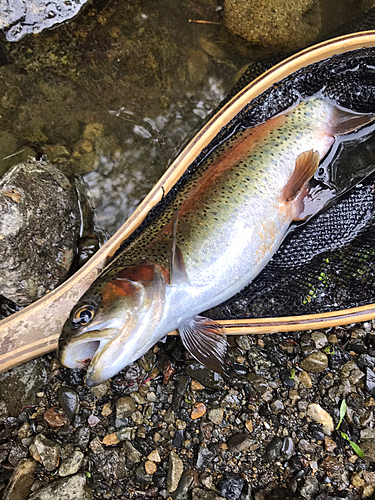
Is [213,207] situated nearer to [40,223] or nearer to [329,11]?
[40,223]

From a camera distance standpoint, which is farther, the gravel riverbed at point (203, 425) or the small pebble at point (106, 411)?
the small pebble at point (106, 411)

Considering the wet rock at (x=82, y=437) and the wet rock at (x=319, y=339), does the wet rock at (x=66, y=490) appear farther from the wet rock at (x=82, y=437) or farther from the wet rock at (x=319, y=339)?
the wet rock at (x=319, y=339)

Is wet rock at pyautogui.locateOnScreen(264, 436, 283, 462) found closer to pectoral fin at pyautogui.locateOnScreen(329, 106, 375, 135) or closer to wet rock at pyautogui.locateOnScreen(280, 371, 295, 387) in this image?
wet rock at pyautogui.locateOnScreen(280, 371, 295, 387)

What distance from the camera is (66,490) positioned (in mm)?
2309

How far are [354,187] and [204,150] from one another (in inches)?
44.7

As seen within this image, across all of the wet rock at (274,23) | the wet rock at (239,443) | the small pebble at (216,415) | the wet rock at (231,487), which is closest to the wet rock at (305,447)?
the wet rock at (239,443)

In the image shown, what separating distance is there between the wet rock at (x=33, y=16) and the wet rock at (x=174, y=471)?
339 cm

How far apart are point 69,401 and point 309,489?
64.8 inches

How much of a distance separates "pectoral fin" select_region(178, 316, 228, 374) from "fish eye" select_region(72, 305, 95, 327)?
667 millimetres

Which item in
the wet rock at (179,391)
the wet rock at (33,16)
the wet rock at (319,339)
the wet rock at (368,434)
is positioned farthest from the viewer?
the wet rock at (33,16)

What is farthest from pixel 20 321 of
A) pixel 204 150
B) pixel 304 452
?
pixel 304 452

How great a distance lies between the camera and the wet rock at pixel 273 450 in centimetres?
238

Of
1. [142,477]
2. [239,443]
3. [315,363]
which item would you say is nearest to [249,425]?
[239,443]

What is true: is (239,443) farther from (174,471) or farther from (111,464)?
(111,464)
